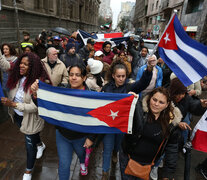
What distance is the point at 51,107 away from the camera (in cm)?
213

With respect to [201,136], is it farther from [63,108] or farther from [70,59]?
[70,59]

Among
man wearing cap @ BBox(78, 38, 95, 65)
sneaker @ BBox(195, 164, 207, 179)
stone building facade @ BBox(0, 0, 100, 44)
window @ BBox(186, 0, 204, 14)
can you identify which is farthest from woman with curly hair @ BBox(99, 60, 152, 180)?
window @ BBox(186, 0, 204, 14)

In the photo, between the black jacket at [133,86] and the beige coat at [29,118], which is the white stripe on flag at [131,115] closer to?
the black jacket at [133,86]

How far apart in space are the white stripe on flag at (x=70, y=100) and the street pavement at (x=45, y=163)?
140cm

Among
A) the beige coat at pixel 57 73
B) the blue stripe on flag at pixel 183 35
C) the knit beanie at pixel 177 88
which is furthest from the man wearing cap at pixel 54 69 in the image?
the blue stripe on flag at pixel 183 35

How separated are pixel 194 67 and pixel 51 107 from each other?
2050 millimetres

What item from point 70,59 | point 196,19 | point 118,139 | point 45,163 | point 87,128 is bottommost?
point 45,163

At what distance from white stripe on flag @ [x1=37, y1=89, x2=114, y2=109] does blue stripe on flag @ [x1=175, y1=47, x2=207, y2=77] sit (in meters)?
1.27

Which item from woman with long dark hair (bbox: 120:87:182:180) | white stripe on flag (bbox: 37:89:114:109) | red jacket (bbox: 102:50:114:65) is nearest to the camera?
woman with long dark hair (bbox: 120:87:182:180)

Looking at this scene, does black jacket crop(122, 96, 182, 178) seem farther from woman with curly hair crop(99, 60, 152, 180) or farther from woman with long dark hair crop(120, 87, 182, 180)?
woman with curly hair crop(99, 60, 152, 180)

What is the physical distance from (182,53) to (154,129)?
1267 mm

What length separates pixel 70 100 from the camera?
206 cm

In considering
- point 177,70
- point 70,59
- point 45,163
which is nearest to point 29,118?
point 45,163

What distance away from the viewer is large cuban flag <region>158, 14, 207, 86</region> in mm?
2165
